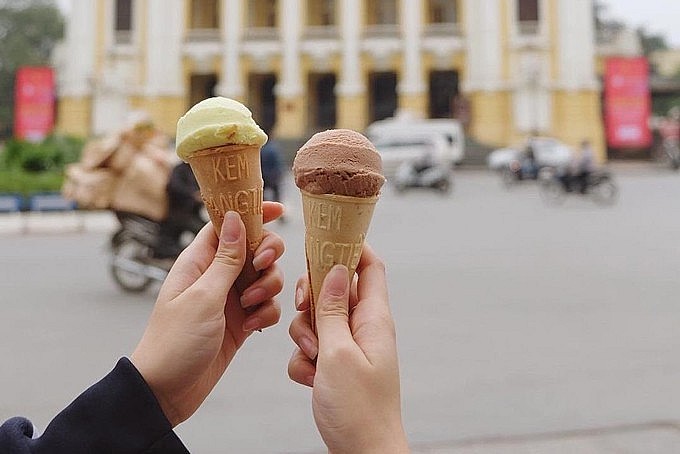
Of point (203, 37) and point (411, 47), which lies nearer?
point (411, 47)

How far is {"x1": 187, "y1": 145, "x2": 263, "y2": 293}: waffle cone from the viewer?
1483 millimetres

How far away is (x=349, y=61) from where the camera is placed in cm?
3200

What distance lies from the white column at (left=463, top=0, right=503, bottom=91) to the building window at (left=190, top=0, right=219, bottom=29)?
45.6 feet

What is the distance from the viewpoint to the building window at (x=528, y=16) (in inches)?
1217

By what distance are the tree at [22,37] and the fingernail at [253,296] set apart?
52.5 m

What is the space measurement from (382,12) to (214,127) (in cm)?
3606

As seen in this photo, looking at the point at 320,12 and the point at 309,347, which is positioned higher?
the point at 320,12

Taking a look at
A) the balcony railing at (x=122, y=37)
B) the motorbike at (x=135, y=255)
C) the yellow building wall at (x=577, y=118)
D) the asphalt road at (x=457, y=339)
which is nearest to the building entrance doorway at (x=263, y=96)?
the balcony railing at (x=122, y=37)

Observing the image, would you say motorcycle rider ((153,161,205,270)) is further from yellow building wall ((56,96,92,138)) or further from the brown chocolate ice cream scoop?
yellow building wall ((56,96,92,138))

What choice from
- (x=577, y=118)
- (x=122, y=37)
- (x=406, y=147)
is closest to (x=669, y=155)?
(x=577, y=118)

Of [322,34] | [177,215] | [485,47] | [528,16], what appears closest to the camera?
[177,215]

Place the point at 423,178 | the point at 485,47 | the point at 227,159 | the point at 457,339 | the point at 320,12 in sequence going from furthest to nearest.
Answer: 1. the point at 320,12
2. the point at 485,47
3. the point at 423,178
4. the point at 457,339
5. the point at 227,159

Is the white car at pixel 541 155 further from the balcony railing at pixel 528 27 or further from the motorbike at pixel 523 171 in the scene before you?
the balcony railing at pixel 528 27

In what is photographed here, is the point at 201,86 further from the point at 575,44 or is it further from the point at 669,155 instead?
the point at 669,155
